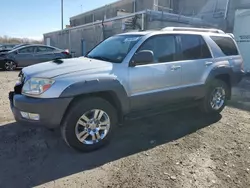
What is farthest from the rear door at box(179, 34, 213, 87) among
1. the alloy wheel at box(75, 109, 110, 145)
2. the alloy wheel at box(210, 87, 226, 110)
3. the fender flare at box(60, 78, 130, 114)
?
the alloy wheel at box(75, 109, 110, 145)

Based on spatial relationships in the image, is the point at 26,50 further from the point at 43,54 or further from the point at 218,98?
the point at 218,98

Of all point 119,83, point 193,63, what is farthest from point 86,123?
point 193,63

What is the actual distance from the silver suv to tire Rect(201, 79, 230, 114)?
0.9 inches

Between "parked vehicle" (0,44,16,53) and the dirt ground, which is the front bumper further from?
"parked vehicle" (0,44,16,53)

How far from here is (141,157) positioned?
11.7 feet

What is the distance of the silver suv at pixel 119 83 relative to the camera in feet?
10.9

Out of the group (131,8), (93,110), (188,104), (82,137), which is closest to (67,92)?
(93,110)

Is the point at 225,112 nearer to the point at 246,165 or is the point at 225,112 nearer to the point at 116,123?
the point at 246,165

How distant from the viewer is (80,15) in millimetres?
40688

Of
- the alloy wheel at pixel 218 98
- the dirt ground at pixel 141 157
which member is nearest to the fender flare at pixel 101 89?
the dirt ground at pixel 141 157

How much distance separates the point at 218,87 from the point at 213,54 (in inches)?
30.4

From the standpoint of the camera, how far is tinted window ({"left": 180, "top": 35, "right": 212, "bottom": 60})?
15.4 feet

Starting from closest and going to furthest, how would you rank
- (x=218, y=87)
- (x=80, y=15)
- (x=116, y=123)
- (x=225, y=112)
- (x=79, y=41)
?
(x=116, y=123) < (x=218, y=87) < (x=225, y=112) < (x=79, y=41) < (x=80, y=15)

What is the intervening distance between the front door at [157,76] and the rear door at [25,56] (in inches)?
429
